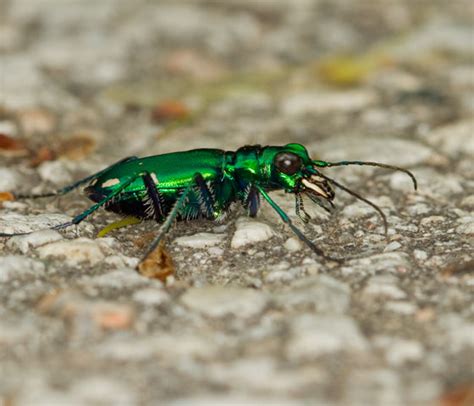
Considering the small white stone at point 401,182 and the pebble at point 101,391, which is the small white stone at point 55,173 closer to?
the small white stone at point 401,182

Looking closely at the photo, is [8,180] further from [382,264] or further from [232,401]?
[232,401]

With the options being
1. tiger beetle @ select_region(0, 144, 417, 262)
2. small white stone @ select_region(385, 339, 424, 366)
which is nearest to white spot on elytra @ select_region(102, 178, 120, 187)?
tiger beetle @ select_region(0, 144, 417, 262)

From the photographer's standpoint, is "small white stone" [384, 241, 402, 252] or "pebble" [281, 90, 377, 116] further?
"pebble" [281, 90, 377, 116]

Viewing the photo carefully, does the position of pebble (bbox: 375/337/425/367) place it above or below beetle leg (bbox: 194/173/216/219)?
below

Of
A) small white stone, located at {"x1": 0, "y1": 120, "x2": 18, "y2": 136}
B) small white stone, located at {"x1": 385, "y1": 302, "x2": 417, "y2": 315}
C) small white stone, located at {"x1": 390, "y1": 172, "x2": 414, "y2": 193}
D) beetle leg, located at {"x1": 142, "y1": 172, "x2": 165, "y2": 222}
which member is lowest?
small white stone, located at {"x1": 385, "y1": 302, "x2": 417, "y2": 315}

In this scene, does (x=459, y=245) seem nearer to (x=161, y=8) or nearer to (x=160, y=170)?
(x=160, y=170)

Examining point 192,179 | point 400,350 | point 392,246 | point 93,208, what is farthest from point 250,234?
point 400,350

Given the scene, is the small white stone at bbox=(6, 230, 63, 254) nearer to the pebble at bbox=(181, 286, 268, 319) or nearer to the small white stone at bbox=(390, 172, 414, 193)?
the pebble at bbox=(181, 286, 268, 319)
